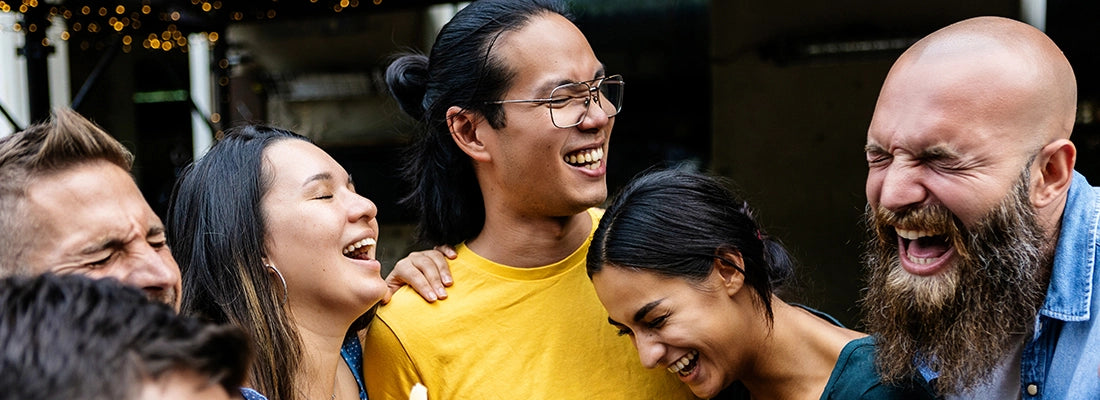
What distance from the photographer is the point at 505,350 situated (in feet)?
7.66

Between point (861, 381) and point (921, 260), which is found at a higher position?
point (921, 260)

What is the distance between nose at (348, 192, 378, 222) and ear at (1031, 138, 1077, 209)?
1389mm

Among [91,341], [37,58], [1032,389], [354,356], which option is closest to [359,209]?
[354,356]

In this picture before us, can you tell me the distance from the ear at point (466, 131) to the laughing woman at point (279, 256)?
1.19ft

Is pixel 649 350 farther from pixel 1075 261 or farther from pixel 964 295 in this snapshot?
pixel 1075 261

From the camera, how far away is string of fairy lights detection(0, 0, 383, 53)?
5.89 m

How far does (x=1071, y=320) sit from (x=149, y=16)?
243 inches

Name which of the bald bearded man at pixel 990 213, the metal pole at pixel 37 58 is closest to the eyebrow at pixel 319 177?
the bald bearded man at pixel 990 213

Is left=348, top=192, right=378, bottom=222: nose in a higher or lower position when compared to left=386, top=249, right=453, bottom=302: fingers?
higher

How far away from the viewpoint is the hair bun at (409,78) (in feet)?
8.85

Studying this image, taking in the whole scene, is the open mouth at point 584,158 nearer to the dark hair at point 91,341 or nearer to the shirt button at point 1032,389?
the shirt button at point 1032,389

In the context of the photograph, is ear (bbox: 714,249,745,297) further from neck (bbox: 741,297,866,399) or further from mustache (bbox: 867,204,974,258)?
mustache (bbox: 867,204,974,258)

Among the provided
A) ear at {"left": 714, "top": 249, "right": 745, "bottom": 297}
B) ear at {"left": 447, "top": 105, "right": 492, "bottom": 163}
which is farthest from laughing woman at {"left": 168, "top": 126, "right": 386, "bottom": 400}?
ear at {"left": 714, "top": 249, "right": 745, "bottom": 297}

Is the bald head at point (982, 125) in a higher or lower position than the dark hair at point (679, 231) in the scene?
higher
